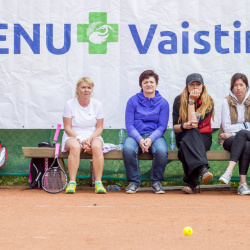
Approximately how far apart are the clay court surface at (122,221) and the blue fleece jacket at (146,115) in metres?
0.75

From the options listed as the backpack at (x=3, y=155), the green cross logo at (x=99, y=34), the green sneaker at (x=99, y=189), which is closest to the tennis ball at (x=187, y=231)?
the green sneaker at (x=99, y=189)

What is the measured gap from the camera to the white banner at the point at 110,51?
22.7 ft

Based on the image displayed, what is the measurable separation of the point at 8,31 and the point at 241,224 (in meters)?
4.17

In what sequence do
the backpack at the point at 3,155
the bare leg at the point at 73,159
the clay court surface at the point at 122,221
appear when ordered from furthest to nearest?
the backpack at the point at 3,155, the bare leg at the point at 73,159, the clay court surface at the point at 122,221

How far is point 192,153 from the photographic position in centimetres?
599

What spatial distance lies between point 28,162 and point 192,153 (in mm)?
2099

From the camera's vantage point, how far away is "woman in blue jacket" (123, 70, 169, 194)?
6117 millimetres

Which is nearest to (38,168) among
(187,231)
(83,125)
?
(83,125)

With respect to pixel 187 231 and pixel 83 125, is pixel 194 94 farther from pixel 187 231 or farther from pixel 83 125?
pixel 187 231

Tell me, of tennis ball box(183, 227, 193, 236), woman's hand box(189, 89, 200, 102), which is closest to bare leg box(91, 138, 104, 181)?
woman's hand box(189, 89, 200, 102)

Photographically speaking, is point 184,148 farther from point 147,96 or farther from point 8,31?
point 8,31

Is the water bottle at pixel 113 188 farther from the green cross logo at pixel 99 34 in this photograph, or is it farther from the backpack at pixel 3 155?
the green cross logo at pixel 99 34

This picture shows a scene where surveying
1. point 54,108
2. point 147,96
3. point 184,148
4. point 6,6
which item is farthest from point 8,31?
point 184,148

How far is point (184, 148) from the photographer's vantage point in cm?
605
